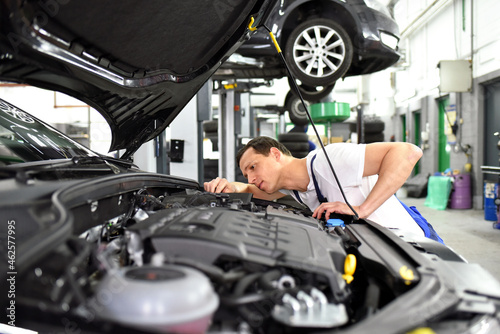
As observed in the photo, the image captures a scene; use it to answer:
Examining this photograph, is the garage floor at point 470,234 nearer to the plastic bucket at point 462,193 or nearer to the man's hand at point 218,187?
the plastic bucket at point 462,193

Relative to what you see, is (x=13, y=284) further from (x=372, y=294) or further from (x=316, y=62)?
(x=316, y=62)

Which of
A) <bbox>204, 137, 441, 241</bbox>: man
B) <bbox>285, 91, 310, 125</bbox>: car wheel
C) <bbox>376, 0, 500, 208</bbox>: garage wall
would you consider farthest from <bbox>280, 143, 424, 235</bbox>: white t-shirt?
<bbox>376, 0, 500, 208</bbox>: garage wall

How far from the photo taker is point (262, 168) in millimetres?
2049

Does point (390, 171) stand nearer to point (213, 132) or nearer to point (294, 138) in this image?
point (294, 138)

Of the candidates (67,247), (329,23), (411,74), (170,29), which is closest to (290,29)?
(329,23)

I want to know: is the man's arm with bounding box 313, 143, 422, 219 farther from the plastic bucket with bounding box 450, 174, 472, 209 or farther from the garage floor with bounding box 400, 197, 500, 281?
the plastic bucket with bounding box 450, 174, 472, 209

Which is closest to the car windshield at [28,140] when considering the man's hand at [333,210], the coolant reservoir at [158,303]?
the coolant reservoir at [158,303]

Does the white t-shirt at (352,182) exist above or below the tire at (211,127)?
below

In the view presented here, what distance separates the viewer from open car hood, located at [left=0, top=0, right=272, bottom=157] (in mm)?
973

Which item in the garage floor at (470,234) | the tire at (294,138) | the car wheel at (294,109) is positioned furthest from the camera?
the car wheel at (294,109)

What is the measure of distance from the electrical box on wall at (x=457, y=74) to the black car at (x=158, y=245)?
6.62 metres

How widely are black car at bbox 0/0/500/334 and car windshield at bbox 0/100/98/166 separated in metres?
0.01

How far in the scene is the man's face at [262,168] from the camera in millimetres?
2053

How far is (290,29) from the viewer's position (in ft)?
12.7
